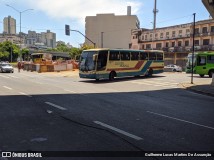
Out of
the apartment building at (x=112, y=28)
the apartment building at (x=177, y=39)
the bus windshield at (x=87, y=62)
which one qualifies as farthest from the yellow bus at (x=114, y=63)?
the apartment building at (x=112, y=28)

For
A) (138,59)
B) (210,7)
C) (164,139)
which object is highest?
(210,7)

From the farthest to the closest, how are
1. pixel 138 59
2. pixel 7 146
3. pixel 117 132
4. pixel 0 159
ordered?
1. pixel 138 59
2. pixel 117 132
3. pixel 7 146
4. pixel 0 159

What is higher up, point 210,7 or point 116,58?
point 210,7

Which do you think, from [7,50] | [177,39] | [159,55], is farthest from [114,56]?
[7,50]

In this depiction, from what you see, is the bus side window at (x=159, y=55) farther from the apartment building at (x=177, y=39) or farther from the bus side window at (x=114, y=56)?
the apartment building at (x=177, y=39)

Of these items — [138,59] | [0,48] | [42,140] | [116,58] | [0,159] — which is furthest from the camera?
[0,48]

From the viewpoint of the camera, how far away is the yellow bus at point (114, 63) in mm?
27703

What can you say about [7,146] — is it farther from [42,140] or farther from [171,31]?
[171,31]

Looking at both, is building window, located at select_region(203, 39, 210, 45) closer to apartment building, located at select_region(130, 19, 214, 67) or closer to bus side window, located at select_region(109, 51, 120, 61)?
apartment building, located at select_region(130, 19, 214, 67)

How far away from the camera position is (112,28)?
127312 mm

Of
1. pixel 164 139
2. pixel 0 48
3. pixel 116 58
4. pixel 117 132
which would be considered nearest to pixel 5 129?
pixel 117 132

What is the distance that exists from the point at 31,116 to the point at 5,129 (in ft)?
6.45

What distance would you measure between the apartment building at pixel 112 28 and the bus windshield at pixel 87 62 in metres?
95.2

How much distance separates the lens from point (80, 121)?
977 centimetres
